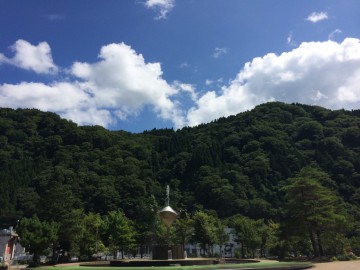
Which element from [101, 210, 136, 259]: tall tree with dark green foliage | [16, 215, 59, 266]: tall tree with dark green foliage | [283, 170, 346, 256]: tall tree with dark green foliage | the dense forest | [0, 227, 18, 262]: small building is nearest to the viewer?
[16, 215, 59, 266]: tall tree with dark green foliage

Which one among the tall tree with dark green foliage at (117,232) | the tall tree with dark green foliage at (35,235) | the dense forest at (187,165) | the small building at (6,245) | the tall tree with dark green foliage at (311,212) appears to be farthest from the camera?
the dense forest at (187,165)

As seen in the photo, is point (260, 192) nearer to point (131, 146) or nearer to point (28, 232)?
point (131, 146)

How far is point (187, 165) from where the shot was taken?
11294cm

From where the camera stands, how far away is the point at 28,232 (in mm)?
34594

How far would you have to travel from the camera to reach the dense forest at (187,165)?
282ft

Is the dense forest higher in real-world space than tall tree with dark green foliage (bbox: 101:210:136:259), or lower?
higher

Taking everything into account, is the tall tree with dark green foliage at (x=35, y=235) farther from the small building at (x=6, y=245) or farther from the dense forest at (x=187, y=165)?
the dense forest at (x=187, y=165)

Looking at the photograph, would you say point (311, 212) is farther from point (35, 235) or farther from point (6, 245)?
point (6, 245)

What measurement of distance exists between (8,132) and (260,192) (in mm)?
72396

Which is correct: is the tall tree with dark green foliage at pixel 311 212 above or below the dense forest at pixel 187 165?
below

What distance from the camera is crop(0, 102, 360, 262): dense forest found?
86.1m

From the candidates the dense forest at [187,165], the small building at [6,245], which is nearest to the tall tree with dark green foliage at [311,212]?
the dense forest at [187,165]

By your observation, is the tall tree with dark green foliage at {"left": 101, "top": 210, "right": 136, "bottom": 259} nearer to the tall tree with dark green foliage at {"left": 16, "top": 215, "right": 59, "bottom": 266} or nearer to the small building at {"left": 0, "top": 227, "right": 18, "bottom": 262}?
the small building at {"left": 0, "top": 227, "right": 18, "bottom": 262}

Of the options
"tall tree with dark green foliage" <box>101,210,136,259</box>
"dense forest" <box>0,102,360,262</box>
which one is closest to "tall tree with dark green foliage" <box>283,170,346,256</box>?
"dense forest" <box>0,102,360,262</box>
